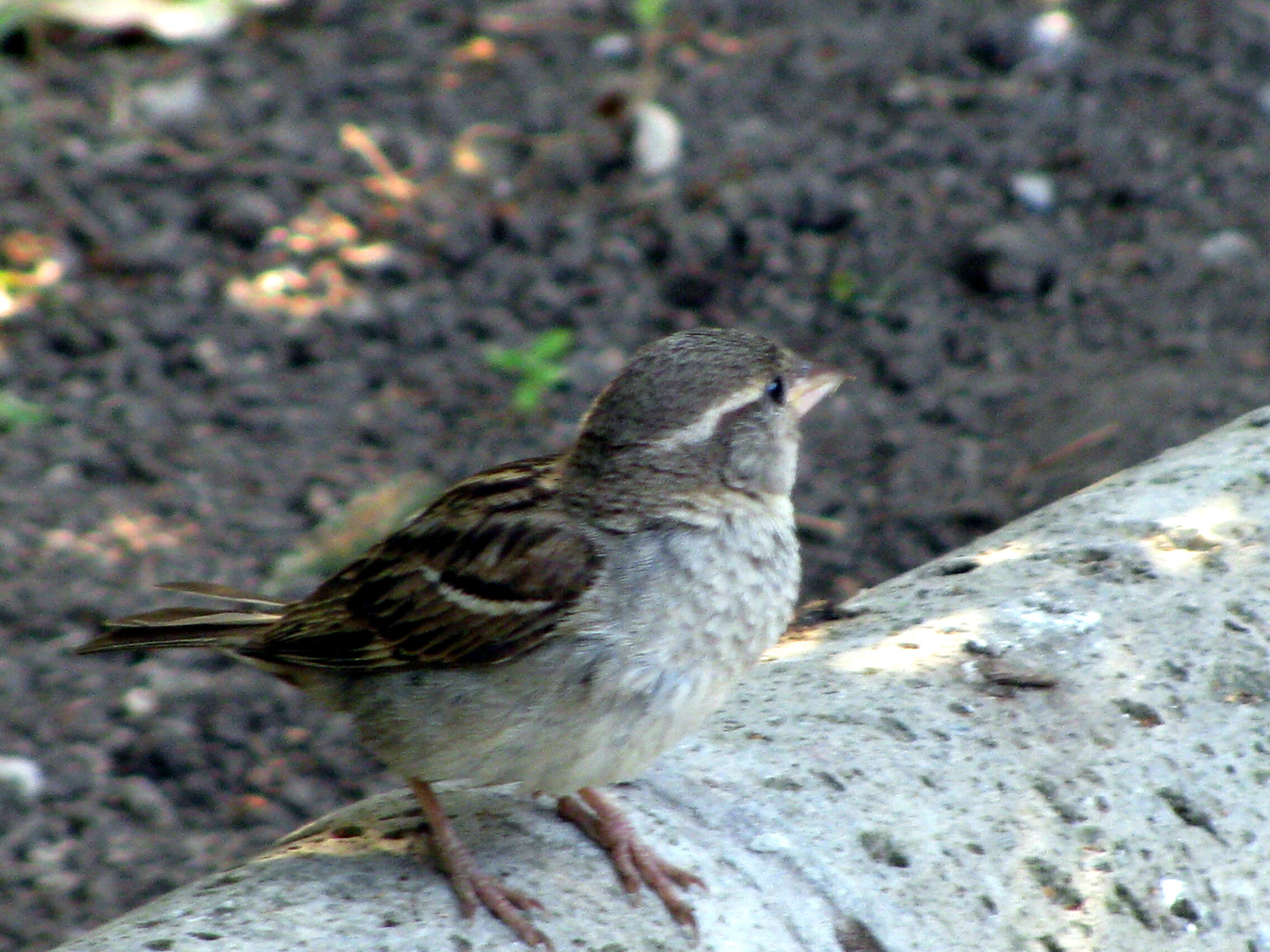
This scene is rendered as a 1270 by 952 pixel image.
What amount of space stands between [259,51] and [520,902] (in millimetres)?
6143

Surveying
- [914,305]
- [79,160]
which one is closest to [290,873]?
[914,305]

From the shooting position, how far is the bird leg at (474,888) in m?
2.68

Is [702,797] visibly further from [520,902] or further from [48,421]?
[48,421]

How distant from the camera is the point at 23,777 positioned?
4.73 metres

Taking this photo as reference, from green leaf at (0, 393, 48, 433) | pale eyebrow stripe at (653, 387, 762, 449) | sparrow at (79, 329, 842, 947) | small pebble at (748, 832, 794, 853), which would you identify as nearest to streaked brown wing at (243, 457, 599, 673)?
sparrow at (79, 329, 842, 947)

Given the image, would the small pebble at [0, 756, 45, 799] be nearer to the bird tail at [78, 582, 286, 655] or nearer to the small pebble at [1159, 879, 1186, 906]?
the bird tail at [78, 582, 286, 655]

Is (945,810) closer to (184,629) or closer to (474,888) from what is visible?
(474,888)

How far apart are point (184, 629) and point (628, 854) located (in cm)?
116

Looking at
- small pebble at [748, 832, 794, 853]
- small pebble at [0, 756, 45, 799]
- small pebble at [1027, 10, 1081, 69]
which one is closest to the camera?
small pebble at [748, 832, 794, 853]

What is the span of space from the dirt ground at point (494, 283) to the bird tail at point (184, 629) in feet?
4.44

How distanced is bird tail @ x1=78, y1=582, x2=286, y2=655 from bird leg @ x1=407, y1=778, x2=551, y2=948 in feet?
2.40

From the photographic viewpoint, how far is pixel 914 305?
265 inches

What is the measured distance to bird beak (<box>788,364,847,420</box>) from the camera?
136 inches

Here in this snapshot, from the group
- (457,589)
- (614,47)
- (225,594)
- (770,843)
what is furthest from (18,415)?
(770,843)
